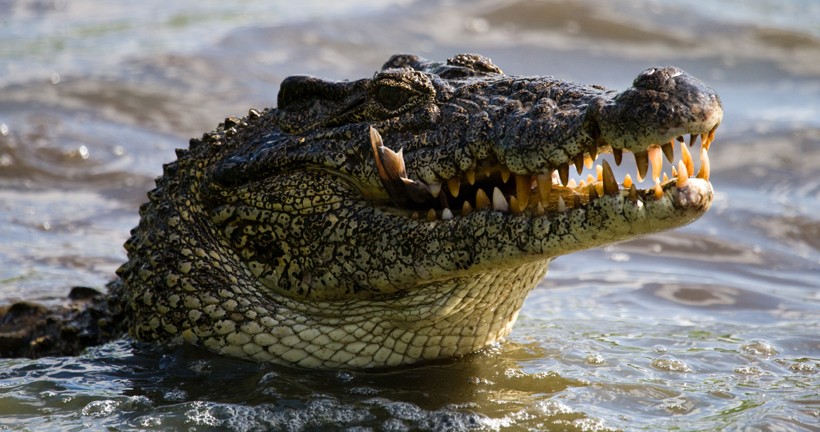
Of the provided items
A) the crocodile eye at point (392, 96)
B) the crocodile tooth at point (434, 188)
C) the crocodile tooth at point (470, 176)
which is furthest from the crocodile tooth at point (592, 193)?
the crocodile eye at point (392, 96)

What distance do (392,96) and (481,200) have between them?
0.66 meters

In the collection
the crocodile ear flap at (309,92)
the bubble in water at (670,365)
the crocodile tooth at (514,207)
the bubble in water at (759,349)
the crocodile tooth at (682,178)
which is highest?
the crocodile ear flap at (309,92)

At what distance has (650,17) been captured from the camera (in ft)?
45.8

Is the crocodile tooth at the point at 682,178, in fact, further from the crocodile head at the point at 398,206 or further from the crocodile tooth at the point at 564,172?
the crocodile tooth at the point at 564,172

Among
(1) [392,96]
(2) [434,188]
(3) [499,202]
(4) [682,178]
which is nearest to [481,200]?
(3) [499,202]

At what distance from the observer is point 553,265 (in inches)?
297

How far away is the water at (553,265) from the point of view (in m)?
4.73

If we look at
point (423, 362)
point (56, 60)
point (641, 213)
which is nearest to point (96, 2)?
point (56, 60)

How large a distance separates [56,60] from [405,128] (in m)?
9.01

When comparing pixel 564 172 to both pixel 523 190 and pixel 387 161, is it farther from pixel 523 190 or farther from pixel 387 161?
pixel 387 161

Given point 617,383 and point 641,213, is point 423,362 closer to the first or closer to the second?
point 617,383

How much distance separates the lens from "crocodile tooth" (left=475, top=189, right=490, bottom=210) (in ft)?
14.0

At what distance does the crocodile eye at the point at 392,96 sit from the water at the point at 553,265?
1206 millimetres

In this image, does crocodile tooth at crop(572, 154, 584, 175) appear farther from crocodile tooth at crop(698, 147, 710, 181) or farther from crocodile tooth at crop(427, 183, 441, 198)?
crocodile tooth at crop(427, 183, 441, 198)
